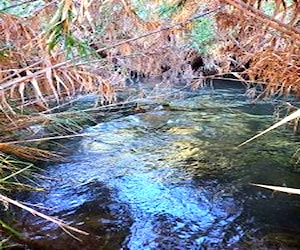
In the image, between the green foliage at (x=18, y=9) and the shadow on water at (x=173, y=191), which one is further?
the green foliage at (x=18, y=9)

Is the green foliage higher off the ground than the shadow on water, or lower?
higher

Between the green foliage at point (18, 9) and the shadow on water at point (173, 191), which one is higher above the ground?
the green foliage at point (18, 9)

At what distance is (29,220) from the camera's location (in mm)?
2377

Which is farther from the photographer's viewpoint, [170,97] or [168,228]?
[170,97]

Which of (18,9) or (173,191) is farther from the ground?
(18,9)

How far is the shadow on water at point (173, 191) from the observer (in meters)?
2.22

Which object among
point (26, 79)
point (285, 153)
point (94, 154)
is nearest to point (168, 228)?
point (26, 79)

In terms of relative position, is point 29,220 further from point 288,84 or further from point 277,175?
point 288,84

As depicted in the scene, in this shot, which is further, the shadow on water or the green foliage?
the green foliage

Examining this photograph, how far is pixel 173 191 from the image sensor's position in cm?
282

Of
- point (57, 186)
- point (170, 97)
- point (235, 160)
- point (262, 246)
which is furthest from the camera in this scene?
point (170, 97)

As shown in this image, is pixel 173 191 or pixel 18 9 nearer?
pixel 173 191

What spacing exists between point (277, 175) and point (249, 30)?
125 centimetres

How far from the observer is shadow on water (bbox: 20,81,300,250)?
222 centimetres
